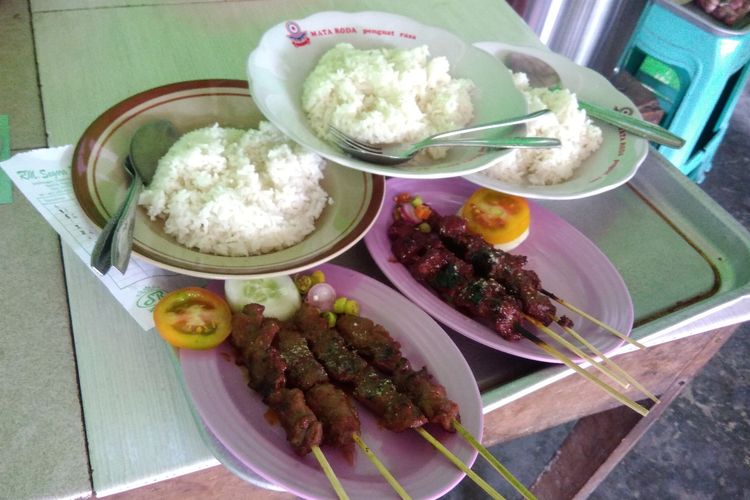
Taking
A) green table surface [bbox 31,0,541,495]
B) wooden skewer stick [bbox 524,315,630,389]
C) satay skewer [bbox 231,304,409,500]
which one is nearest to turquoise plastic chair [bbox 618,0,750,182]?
green table surface [bbox 31,0,541,495]

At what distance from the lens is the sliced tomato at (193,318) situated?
3.76 feet

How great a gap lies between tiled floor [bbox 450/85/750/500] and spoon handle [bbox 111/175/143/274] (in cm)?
204

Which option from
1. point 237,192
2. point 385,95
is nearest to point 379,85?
point 385,95

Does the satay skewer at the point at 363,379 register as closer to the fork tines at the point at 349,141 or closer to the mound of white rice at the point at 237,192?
the mound of white rice at the point at 237,192

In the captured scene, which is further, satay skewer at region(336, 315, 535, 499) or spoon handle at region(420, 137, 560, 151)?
spoon handle at region(420, 137, 560, 151)

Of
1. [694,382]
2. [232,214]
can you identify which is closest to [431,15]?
[232,214]

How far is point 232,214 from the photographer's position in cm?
128

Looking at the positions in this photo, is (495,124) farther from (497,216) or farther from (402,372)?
(402,372)

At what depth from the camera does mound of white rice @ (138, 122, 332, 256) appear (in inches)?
50.2

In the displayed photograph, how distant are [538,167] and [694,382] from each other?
2.42 meters

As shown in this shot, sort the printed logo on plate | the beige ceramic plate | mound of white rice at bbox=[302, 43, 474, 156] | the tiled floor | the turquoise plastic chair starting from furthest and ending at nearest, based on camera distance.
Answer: the turquoise plastic chair → the tiled floor → the printed logo on plate → mound of white rice at bbox=[302, 43, 474, 156] → the beige ceramic plate

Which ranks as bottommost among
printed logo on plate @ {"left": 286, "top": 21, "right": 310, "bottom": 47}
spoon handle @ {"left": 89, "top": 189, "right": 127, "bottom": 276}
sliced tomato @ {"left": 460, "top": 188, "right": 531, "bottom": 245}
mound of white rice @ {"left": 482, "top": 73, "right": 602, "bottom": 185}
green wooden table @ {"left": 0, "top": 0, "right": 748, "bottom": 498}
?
green wooden table @ {"left": 0, "top": 0, "right": 748, "bottom": 498}

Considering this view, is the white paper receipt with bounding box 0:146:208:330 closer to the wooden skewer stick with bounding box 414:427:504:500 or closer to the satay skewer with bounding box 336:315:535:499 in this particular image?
the satay skewer with bounding box 336:315:535:499

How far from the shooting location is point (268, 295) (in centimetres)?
129
